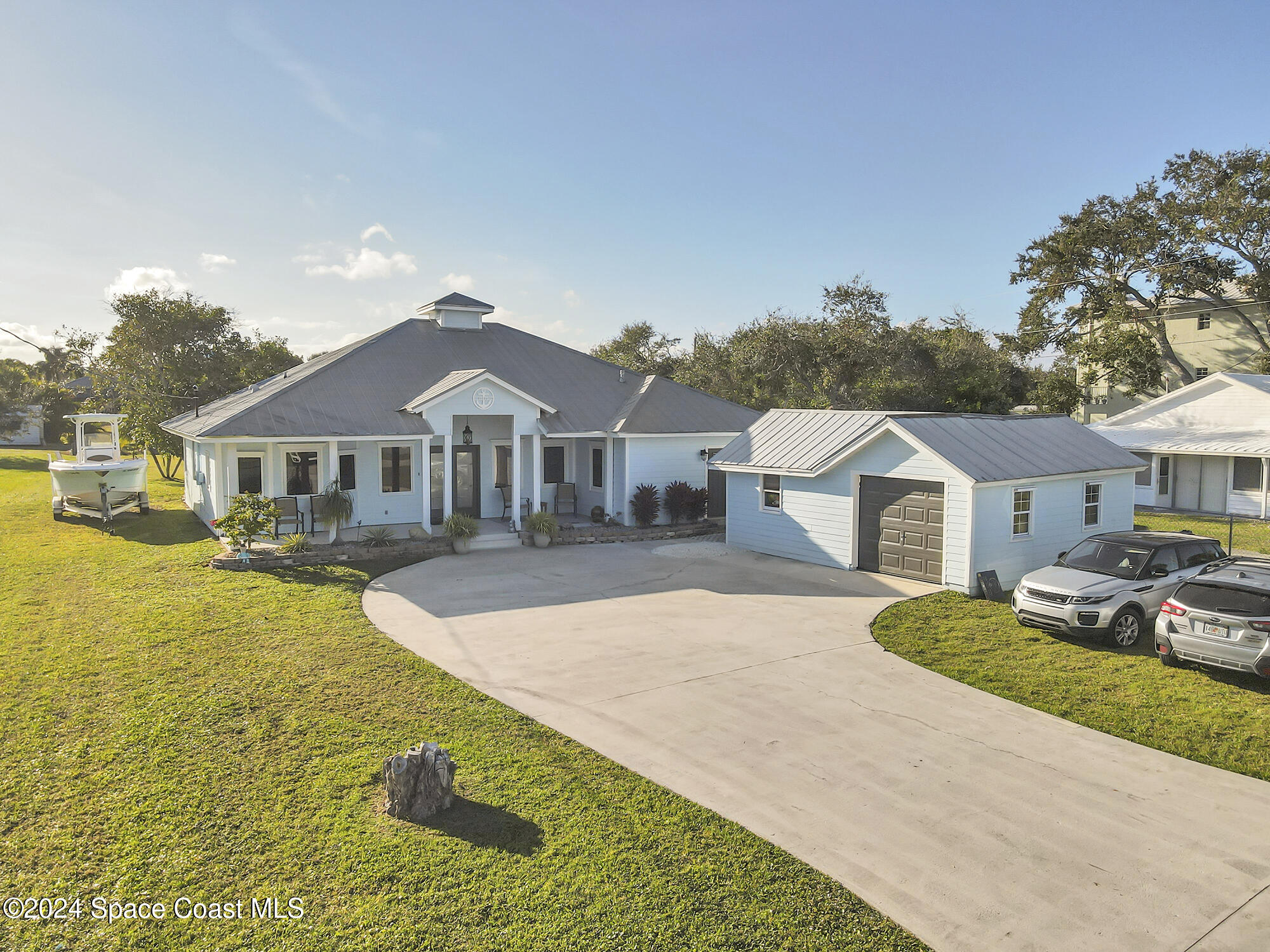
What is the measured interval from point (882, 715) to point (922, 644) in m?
3.26

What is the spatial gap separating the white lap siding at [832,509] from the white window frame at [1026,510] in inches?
54.3

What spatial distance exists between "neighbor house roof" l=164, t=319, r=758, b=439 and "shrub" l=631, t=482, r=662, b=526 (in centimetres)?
183

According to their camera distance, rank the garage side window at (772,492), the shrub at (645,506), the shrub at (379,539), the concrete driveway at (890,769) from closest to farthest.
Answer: the concrete driveway at (890,769), the shrub at (379,539), the garage side window at (772,492), the shrub at (645,506)

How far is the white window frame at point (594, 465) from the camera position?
2391 cm

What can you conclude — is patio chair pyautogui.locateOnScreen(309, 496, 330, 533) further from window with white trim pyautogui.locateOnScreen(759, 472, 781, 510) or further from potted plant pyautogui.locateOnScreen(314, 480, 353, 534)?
window with white trim pyautogui.locateOnScreen(759, 472, 781, 510)

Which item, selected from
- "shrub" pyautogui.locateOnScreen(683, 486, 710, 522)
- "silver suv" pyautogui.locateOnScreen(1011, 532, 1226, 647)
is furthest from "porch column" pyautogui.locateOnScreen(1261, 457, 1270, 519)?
"shrub" pyautogui.locateOnScreen(683, 486, 710, 522)

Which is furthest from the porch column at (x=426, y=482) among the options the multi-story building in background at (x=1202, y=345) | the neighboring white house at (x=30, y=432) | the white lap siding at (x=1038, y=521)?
the neighboring white house at (x=30, y=432)

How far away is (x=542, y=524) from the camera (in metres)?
20.1

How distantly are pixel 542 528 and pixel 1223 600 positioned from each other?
14127mm

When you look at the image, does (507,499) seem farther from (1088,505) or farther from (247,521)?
(1088,505)

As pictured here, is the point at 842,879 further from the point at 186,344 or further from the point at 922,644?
the point at 186,344

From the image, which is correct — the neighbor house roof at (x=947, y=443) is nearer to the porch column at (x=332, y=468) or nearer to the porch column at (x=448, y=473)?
the porch column at (x=448, y=473)

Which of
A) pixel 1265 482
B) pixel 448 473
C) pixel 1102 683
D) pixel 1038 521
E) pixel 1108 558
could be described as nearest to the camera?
pixel 1102 683

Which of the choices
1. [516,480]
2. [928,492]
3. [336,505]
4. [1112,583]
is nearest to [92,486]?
[336,505]
